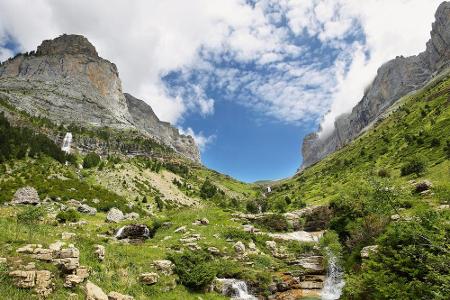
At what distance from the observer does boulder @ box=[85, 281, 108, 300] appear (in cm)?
1903

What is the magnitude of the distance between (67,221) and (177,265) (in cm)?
2470

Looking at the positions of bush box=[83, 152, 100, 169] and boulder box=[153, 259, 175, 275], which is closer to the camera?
boulder box=[153, 259, 175, 275]

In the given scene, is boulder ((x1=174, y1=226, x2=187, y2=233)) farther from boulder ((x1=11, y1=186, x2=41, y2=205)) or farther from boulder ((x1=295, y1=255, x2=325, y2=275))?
boulder ((x1=11, y1=186, x2=41, y2=205))

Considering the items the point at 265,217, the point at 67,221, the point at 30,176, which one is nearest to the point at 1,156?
the point at 30,176

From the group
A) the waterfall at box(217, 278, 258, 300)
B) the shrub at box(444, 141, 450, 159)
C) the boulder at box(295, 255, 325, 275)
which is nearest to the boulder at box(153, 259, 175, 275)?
the waterfall at box(217, 278, 258, 300)

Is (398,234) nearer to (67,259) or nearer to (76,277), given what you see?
(76,277)

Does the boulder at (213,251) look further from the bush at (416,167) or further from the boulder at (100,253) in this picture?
the bush at (416,167)

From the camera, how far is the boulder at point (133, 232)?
4134cm

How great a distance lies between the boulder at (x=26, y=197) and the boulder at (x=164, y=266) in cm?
3946

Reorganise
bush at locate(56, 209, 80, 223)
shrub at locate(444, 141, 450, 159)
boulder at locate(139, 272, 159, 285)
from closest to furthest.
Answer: boulder at locate(139, 272, 159, 285), bush at locate(56, 209, 80, 223), shrub at locate(444, 141, 450, 159)

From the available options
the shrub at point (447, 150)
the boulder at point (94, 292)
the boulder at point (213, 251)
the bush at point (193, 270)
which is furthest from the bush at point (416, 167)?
the boulder at point (94, 292)

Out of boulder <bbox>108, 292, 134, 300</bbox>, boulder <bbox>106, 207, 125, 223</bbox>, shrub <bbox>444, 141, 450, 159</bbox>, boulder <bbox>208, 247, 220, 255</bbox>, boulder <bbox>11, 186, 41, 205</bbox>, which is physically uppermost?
shrub <bbox>444, 141, 450, 159</bbox>

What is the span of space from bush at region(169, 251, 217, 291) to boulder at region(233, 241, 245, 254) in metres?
6.91

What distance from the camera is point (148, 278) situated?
2483 cm
